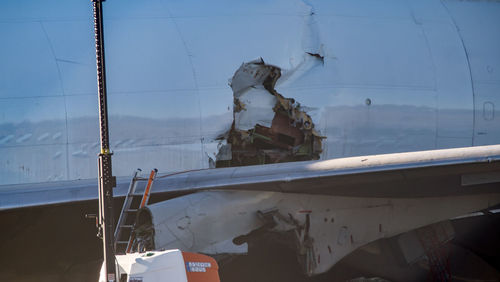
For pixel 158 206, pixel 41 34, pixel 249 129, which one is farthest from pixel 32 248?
pixel 249 129

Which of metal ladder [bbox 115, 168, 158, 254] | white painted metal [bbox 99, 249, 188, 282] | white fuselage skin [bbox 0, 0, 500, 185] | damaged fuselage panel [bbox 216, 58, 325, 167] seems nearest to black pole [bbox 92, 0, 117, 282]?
white painted metal [bbox 99, 249, 188, 282]

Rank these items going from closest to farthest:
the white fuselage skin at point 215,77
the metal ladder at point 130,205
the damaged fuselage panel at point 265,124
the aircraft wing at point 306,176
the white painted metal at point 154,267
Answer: the white painted metal at point 154,267 < the metal ladder at point 130,205 < the aircraft wing at point 306,176 < the white fuselage skin at point 215,77 < the damaged fuselage panel at point 265,124

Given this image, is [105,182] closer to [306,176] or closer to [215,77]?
[306,176]

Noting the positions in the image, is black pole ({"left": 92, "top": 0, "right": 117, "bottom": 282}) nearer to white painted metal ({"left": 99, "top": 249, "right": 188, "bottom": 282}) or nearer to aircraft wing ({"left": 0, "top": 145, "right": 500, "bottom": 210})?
white painted metal ({"left": 99, "top": 249, "right": 188, "bottom": 282})

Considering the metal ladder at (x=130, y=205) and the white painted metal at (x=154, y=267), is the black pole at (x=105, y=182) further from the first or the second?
the metal ladder at (x=130, y=205)

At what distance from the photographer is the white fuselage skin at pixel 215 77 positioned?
22.4 ft

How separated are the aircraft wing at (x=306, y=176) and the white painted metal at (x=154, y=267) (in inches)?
57.8

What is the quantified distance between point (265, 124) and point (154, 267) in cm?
302

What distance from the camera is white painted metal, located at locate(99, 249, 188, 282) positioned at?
4.72m

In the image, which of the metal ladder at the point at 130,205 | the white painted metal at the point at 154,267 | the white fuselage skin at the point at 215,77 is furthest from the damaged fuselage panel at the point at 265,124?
the white painted metal at the point at 154,267

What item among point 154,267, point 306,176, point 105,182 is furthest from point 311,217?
point 105,182

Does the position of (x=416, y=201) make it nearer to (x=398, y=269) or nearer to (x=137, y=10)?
(x=398, y=269)

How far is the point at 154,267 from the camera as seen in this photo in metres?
4.79

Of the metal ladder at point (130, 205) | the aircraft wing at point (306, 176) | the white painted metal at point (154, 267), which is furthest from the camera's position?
the aircraft wing at point (306, 176)
